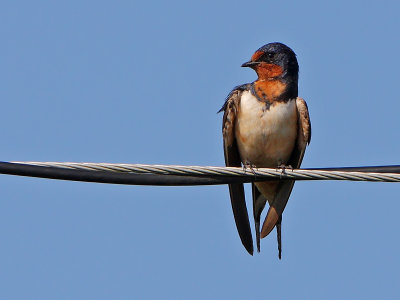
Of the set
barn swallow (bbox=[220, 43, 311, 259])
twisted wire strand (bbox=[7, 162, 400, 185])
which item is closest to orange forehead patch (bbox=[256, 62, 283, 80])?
barn swallow (bbox=[220, 43, 311, 259])

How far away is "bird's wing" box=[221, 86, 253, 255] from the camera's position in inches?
272

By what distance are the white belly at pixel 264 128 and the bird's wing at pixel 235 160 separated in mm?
60

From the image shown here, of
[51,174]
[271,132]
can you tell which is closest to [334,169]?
[51,174]

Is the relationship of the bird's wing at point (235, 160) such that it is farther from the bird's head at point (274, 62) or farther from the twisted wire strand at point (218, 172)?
the twisted wire strand at point (218, 172)

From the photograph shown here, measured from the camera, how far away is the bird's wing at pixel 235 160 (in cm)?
691

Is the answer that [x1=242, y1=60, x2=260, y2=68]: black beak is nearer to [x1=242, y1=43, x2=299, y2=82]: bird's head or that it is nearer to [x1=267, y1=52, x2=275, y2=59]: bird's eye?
[x1=242, y1=43, x2=299, y2=82]: bird's head

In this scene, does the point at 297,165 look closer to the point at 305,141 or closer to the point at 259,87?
the point at 305,141

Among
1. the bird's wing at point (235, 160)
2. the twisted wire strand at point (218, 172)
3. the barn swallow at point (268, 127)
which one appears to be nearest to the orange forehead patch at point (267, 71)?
the barn swallow at point (268, 127)

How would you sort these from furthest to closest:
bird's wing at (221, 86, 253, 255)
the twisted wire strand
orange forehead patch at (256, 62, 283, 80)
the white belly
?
orange forehead patch at (256, 62, 283, 80), the white belly, bird's wing at (221, 86, 253, 255), the twisted wire strand

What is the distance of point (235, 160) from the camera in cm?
774

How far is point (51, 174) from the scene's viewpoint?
4.56 m

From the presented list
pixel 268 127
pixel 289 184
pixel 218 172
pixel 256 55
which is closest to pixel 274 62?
pixel 256 55

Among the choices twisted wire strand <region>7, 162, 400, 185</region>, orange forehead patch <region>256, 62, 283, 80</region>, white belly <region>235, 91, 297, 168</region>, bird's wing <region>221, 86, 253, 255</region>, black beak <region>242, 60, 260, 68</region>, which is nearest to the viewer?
twisted wire strand <region>7, 162, 400, 185</region>

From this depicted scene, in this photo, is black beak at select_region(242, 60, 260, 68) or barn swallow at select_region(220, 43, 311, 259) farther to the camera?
black beak at select_region(242, 60, 260, 68)
